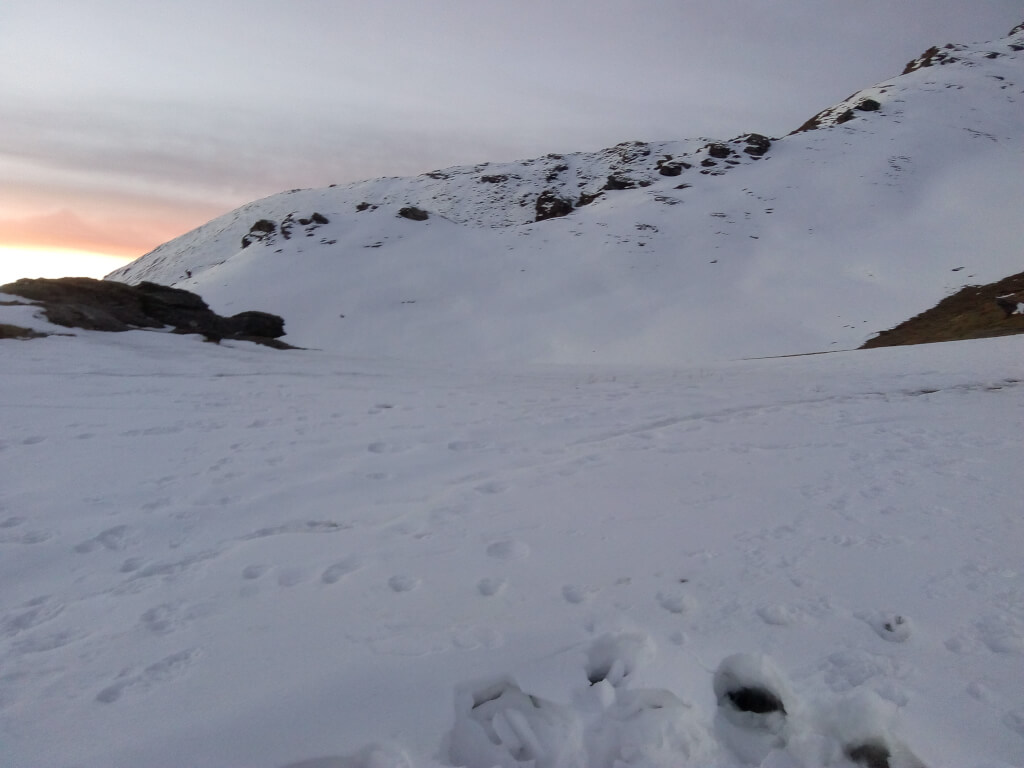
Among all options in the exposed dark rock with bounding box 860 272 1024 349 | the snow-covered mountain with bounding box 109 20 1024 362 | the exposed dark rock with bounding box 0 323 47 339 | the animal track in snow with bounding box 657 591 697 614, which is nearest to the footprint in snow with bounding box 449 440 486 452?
the animal track in snow with bounding box 657 591 697 614

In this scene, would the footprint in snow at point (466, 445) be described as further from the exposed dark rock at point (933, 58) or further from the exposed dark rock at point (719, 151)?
the exposed dark rock at point (933, 58)

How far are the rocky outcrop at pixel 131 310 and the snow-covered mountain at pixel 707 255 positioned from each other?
853 centimetres

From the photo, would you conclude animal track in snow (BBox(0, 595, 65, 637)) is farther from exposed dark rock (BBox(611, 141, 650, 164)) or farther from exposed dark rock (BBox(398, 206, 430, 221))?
exposed dark rock (BBox(611, 141, 650, 164))

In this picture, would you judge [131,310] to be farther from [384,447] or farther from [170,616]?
[170,616]

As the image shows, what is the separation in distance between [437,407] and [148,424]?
135 inches

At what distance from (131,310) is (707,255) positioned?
25.5 meters

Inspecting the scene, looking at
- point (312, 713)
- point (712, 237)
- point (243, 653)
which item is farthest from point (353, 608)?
point (712, 237)

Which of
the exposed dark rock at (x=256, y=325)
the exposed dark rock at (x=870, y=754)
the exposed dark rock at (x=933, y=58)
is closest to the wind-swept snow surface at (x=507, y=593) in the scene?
the exposed dark rock at (x=870, y=754)

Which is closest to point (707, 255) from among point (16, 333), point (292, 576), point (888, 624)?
point (16, 333)

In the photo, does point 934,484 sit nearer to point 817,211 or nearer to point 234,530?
point 234,530

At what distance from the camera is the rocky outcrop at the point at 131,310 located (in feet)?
42.8

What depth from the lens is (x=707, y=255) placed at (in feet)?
104

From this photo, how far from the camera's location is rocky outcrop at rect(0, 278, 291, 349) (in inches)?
513

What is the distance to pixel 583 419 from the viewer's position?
314 inches
